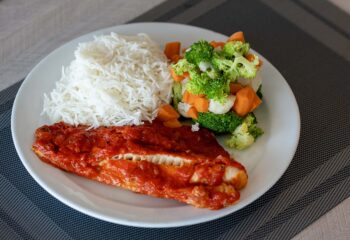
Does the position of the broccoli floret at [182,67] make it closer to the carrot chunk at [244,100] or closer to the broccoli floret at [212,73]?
the broccoli floret at [212,73]

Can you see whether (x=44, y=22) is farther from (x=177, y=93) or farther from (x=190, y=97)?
(x=190, y=97)

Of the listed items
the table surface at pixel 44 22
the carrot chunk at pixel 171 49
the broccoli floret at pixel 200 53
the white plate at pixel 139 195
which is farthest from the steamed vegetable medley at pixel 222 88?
the table surface at pixel 44 22

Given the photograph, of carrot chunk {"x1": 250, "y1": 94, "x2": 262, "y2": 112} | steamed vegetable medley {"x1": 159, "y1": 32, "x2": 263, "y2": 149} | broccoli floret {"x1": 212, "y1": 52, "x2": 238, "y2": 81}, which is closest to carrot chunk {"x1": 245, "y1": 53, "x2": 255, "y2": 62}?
steamed vegetable medley {"x1": 159, "y1": 32, "x2": 263, "y2": 149}

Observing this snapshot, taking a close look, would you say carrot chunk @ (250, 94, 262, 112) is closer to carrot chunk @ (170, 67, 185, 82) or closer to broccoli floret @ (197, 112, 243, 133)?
broccoli floret @ (197, 112, 243, 133)

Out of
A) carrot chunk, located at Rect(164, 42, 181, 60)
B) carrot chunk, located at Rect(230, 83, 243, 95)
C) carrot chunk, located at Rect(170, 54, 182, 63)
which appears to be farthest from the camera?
carrot chunk, located at Rect(164, 42, 181, 60)

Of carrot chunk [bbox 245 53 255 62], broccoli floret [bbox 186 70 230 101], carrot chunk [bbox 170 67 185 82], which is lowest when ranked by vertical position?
carrot chunk [bbox 170 67 185 82]

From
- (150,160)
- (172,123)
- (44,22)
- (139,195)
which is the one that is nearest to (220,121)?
(172,123)

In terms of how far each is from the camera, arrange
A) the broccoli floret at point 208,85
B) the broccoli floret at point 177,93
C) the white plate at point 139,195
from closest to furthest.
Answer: the white plate at point 139,195 < the broccoli floret at point 208,85 < the broccoli floret at point 177,93
